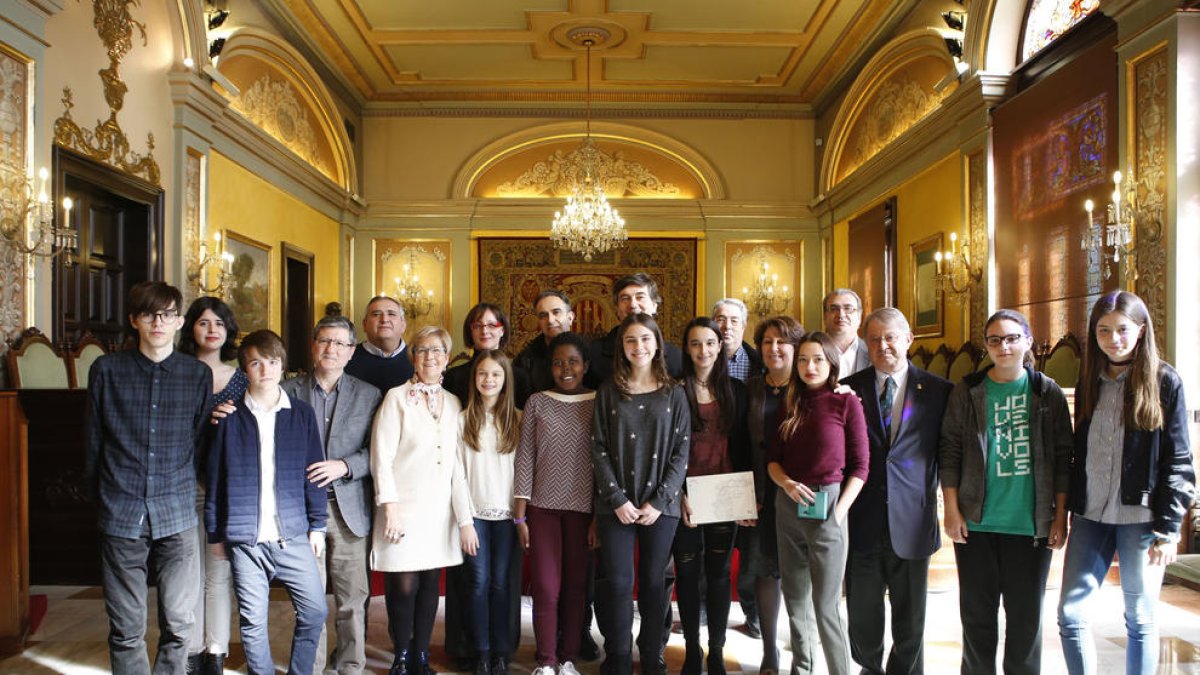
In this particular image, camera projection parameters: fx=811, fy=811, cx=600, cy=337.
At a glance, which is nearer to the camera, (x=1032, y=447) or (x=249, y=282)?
(x=1032, y=447)

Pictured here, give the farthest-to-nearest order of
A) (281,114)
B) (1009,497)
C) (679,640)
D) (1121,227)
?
(281,114) < (1121,227) < (679,640) < (1009,497)

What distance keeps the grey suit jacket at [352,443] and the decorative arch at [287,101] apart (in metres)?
5.20

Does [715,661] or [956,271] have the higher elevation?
[956,271]

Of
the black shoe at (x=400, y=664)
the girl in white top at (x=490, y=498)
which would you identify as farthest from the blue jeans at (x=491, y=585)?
the black shoe at (x=400, y=664)

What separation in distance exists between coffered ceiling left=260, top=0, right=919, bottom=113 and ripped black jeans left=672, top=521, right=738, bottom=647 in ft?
22.1

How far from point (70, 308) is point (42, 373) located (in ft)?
2.81

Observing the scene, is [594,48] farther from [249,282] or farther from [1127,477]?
[1127,477]

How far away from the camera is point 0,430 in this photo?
11.4 ft

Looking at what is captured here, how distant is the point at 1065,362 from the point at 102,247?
6.81m

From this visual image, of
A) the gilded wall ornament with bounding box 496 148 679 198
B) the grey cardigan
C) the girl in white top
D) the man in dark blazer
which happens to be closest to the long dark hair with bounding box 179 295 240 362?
the girl in white top

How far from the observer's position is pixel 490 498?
10.2 feet

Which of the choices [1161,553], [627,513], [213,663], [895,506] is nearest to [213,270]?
[213,663]

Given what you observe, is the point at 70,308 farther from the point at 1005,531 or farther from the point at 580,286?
the point at 580,286

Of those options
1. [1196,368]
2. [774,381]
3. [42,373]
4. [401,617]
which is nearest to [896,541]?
[774,381]
